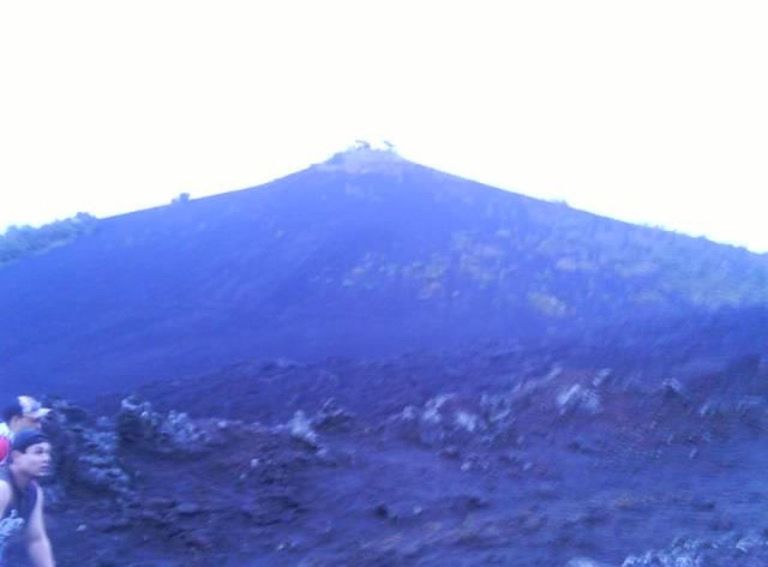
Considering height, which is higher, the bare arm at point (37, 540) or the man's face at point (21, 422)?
the man's face at point (21, 422)

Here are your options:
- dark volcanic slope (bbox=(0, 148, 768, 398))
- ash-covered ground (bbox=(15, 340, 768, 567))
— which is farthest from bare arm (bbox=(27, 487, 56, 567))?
dark volcanic slope (bbox=(0, 148, 768, 398))

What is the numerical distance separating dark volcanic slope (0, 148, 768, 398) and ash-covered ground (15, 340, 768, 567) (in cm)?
211

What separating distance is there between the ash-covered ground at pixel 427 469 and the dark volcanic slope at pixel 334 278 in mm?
2108

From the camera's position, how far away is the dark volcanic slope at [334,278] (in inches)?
502

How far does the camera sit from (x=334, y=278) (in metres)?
15.7

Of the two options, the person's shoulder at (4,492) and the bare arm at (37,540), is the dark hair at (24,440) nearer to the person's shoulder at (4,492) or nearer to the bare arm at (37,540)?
the person's shoulder at (4,492)

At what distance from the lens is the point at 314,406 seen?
31.7ft

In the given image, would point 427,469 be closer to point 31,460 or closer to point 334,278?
point 31,460

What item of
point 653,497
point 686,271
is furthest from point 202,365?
point 686,271

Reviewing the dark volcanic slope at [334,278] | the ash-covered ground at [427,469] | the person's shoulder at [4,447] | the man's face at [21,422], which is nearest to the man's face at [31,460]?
the person's shoulder at [4,447]

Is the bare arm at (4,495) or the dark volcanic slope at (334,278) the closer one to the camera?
the bare arm at (4,495)

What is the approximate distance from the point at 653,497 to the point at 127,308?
31.5 feet

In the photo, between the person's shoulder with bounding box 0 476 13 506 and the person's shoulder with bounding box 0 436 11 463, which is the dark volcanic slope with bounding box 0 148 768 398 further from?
the person's shoulder with bounding box 0 436 11 463

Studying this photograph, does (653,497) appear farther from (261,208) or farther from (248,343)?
(261,208)
